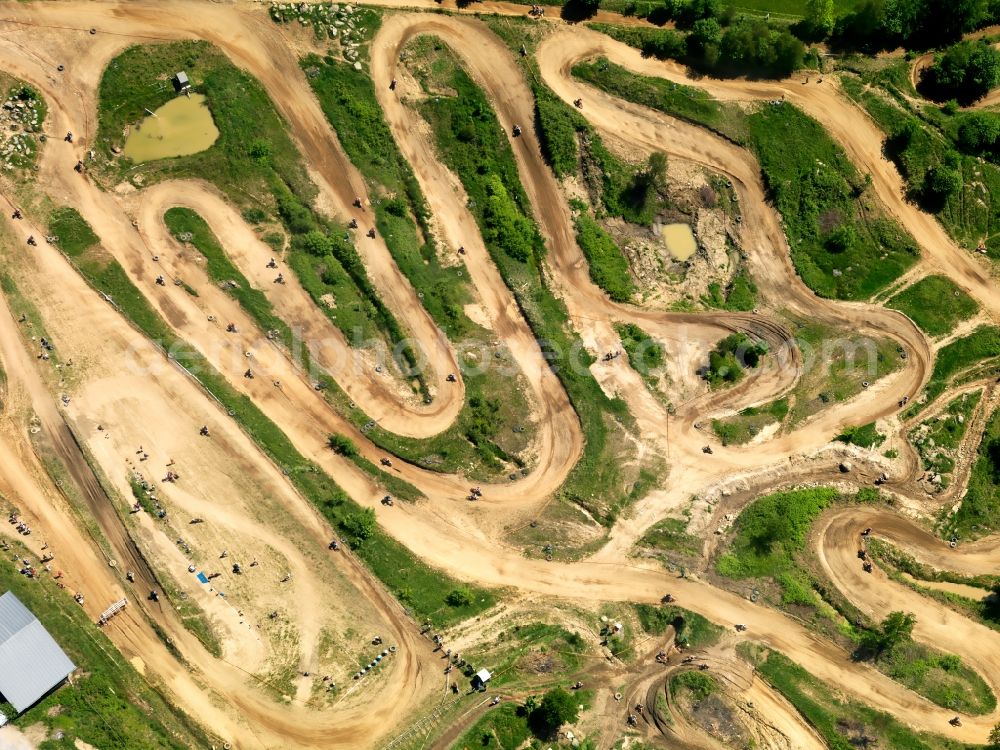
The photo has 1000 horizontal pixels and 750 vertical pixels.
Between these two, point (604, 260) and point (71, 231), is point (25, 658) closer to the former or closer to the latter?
point (71, 231)

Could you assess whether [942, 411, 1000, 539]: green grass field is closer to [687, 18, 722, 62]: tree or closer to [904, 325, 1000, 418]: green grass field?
[904, 325, 1000, 418]: green grass field

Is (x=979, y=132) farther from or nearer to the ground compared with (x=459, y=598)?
farther from the ground

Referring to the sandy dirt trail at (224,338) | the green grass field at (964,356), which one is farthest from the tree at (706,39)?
the sandy dirt trail at (224,338)

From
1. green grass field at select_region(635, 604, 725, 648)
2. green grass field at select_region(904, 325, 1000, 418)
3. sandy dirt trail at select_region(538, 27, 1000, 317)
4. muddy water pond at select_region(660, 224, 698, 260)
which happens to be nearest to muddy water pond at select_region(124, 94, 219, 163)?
sandy dirt trail at select_region(538, 27, 1000, 317)

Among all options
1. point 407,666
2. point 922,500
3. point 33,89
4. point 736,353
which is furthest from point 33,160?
point 922,500

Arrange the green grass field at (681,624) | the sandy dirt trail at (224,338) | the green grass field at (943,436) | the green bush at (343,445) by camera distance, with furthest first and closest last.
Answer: the green grass field at (943,436), the sandy dirt trail at (224,338), the green bush at (343,445), the green grass field at (681,624)

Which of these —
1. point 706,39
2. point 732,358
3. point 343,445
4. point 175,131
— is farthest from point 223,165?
point 732,358

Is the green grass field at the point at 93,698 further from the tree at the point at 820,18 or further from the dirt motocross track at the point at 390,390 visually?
the tree at the point at 820,18
